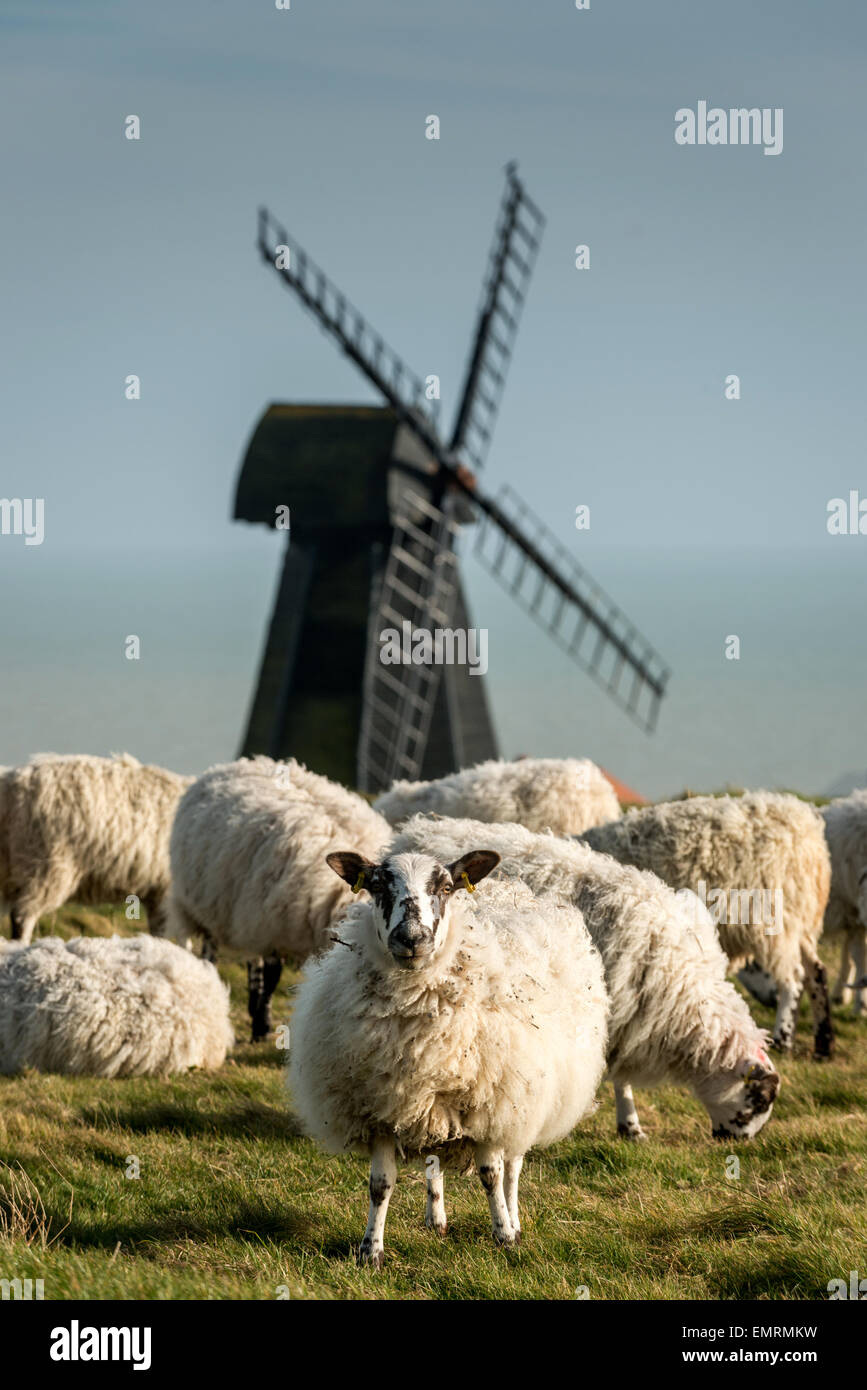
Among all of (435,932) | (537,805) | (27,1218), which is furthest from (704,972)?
→ (537,805)

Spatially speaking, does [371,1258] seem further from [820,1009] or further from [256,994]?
[820,1009]

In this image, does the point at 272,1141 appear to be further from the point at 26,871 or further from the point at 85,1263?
the point at 26,871

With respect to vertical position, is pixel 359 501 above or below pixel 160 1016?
above

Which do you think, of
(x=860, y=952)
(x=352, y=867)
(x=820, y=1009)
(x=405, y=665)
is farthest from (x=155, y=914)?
(x=405, y=665)

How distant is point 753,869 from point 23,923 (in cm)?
679

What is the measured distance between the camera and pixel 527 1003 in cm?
683

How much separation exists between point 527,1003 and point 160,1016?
15.3 feet

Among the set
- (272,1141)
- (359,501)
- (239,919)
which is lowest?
(272,1141)

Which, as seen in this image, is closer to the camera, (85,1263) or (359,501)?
(85,1263)

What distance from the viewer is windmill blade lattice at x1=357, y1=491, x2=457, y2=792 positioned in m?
25.3

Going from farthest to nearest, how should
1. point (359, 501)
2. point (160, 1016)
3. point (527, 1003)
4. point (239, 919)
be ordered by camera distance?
point (359, 501) < point (239, 919) < point (160, 1016) < point (527, 1003)

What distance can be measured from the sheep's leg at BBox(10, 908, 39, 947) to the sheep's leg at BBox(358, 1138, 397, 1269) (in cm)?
783

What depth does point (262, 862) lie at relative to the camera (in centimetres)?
1159

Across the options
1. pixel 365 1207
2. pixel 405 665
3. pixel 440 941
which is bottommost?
pixel 365 1207
